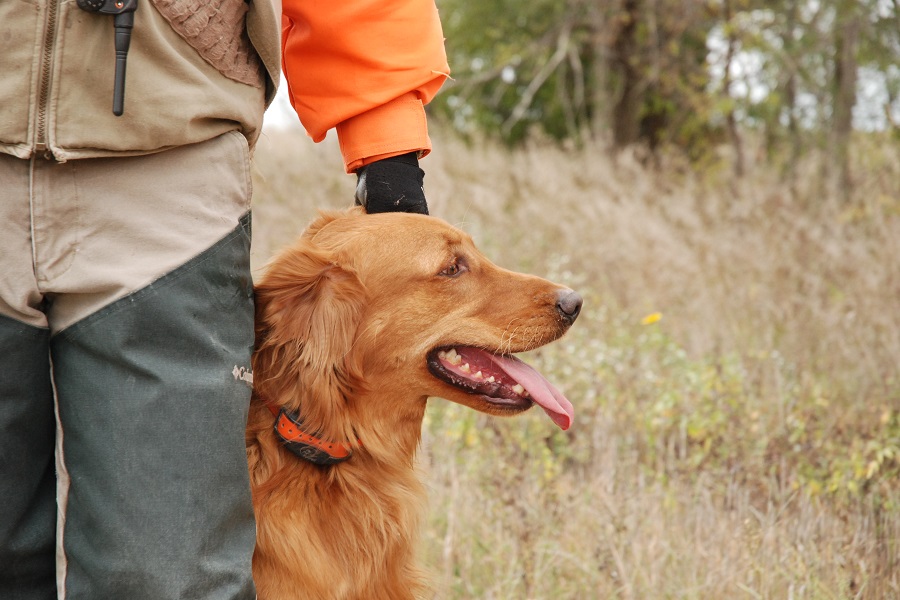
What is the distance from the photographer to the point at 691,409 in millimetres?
4195

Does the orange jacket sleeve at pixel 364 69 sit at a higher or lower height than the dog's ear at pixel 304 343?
higher

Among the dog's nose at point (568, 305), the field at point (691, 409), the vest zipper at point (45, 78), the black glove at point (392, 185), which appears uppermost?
the vest zipper at point (45, 78)

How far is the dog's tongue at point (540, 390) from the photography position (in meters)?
2.40

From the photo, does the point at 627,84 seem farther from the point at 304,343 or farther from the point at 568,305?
the point at 304,343

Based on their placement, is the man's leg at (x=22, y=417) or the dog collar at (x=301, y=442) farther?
the dog collar at (x=301, y=442)

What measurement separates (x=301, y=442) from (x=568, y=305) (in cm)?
83

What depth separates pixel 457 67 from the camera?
12.4m

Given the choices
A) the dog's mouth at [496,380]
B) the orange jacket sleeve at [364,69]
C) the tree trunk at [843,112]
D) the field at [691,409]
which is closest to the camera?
the orange jacket sleeve at [364,69]

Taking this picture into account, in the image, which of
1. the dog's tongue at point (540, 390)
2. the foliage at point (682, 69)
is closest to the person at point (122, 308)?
the dog's tongue at point (540, 390)

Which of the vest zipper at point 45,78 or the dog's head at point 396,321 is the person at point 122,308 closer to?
the vest zipper at point 45,78

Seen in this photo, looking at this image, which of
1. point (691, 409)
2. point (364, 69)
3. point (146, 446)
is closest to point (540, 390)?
point (364, 69)

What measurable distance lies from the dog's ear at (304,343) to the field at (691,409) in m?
0.23

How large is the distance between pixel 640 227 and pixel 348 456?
4528 mm

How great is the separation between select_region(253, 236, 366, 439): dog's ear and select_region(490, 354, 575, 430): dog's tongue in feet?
1.42
